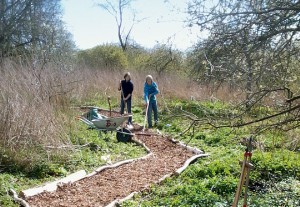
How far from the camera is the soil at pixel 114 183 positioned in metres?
4.66

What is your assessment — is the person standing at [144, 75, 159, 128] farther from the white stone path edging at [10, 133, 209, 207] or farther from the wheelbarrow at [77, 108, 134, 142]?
the white stone path edging at [10, 133, 209, 207]

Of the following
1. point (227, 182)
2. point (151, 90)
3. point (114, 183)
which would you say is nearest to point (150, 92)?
point (151, 90)

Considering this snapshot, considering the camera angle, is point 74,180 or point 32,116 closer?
point 74,180

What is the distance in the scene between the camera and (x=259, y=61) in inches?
155

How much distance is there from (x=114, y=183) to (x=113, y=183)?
0.02 m

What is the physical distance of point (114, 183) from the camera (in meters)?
5.42

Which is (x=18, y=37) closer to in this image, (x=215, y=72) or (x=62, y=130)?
(x=62, y=130)

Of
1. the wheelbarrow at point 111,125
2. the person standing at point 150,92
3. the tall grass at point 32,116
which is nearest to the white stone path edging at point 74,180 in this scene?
the tall grass at point 32,116

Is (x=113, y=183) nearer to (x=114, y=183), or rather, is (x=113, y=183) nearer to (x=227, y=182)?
(x=114, y=183)

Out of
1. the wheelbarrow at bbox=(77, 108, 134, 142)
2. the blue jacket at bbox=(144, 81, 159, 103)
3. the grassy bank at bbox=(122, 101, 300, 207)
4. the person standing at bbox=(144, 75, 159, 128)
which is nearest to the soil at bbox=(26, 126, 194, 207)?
the grassy bank at bbox=(122, 101, 300, 207)

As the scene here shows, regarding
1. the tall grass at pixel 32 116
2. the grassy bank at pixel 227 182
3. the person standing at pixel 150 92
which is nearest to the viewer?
the grassy bank at pixel 227 182

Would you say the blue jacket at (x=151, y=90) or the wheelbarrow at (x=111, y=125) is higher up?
the blue jacket at (x=151, y=90)

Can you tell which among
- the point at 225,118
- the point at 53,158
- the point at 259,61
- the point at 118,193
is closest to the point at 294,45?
the point at 259,61

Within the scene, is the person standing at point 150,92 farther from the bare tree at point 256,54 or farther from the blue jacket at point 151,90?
the bare tree at point 256,54
